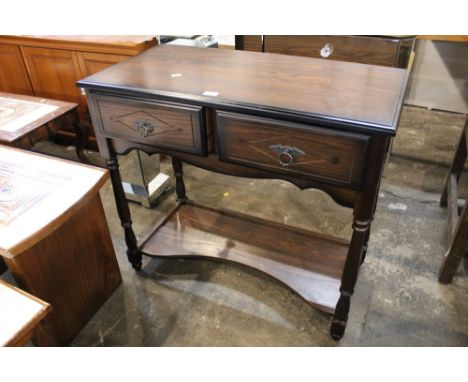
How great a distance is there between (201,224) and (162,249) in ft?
0.67

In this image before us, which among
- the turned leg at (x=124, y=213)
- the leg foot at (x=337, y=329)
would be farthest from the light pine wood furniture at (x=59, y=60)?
the leg foot at (x=337, y=329)

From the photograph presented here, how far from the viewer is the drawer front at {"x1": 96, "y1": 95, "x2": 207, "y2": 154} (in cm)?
100

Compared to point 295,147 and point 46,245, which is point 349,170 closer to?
point 295,147

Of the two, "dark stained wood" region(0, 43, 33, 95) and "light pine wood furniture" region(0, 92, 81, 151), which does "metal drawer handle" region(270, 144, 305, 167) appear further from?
"dark stained wood" region(0, 43, 33, 95)

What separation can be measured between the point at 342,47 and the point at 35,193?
1.33 metres

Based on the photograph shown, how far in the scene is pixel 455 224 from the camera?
1.53m

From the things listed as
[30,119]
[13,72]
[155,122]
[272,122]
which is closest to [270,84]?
[272,122]

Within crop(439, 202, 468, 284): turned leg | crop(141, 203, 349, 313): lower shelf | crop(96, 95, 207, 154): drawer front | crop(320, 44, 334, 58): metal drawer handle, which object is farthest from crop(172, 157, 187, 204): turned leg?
crop(439, 202, 468, 284): turned leg

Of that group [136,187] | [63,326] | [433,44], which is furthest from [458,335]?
[433,44]

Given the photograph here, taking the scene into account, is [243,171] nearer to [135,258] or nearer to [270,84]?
[270,84]

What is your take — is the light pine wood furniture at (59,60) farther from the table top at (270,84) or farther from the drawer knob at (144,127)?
the drawer knob at (144,127)

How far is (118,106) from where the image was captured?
3.54 ft

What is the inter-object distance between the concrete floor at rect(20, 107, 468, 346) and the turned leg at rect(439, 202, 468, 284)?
0.16ft

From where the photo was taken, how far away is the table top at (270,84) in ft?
2.86
